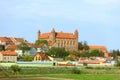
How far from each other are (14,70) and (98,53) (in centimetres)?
12095

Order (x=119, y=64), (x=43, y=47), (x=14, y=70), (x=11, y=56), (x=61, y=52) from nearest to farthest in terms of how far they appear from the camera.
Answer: (x=14, y=70), (x=119, y=64), (x=11, y=56), (x=61, y=52), (x=43, y=47)

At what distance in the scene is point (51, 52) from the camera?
16775cm

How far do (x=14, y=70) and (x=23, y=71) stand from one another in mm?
2170

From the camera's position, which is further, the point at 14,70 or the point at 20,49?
the point at 20,49

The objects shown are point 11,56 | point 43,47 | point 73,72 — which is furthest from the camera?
point 43,47

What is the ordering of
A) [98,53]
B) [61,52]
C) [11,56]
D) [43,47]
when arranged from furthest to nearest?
[98,53], [43,47], [61,52], [11,56]

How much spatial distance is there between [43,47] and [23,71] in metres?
102

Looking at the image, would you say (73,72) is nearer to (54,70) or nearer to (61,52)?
(54,70)

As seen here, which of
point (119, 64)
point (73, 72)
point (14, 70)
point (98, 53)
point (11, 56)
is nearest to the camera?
point (14, 70)

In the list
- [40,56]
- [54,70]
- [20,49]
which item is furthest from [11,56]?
[54,70]

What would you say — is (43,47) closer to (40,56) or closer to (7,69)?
(40,56)

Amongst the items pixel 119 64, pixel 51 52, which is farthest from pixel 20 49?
pixel 119 64

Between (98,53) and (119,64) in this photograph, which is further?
(98,53)

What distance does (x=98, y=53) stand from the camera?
641 ft
